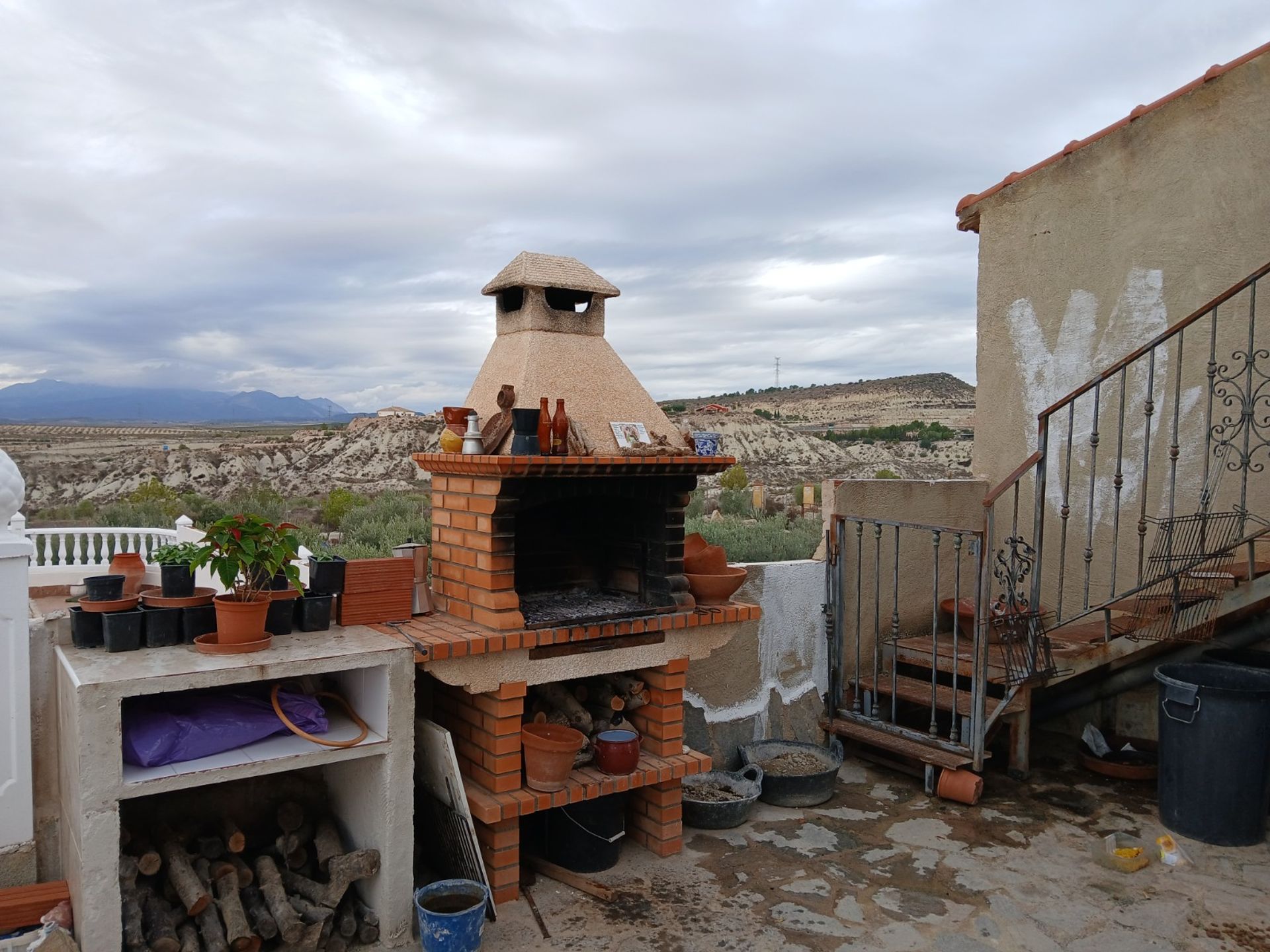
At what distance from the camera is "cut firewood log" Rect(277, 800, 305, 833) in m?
3.85

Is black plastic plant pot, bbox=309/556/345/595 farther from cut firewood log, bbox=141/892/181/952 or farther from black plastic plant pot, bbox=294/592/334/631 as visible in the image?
cut firewood log, bbox=141/892/181/952

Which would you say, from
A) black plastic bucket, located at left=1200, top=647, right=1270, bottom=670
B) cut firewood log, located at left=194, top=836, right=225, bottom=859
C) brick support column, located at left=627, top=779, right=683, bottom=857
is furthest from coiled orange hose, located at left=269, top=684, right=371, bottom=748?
black plastic bucket, located at left=1200, top=647, right=1270, bottom=670

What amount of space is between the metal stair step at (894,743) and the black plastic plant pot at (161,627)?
3.79 meters

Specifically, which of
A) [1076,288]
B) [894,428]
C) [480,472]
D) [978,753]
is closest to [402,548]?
[480,472]

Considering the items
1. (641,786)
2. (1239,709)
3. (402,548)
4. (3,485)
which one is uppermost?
(3,485)

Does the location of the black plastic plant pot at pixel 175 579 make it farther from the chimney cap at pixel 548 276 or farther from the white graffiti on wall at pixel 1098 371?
the white graffiti on wall at pixel 1098 371

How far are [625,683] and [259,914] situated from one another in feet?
6.35

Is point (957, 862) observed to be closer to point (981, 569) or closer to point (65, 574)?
point (981, 569)

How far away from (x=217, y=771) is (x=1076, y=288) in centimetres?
595

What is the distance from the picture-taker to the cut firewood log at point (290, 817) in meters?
3.85

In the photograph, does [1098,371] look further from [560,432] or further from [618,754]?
[618,754]

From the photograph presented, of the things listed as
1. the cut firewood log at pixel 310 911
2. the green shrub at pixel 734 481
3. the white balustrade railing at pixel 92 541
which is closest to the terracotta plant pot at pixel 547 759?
the cut firewood log at pixel 310 911

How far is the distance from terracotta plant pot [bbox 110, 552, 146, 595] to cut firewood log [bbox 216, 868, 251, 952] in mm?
1242

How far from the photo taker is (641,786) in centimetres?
437
